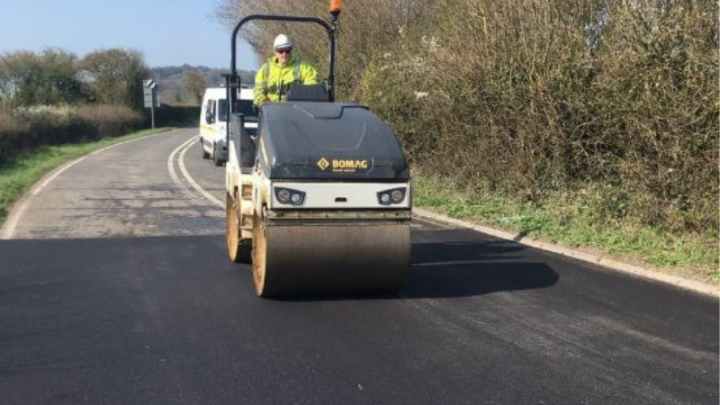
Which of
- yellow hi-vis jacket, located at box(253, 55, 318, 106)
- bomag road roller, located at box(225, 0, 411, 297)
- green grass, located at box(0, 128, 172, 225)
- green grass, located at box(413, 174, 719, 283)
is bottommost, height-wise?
green grass, located at box(0, 128, 172, 225)

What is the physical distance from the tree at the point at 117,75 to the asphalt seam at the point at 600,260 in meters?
45.4

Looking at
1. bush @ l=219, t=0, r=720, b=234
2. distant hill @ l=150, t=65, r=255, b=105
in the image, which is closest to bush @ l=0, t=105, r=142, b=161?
bush @ l=219, t=0, r=720, b=234

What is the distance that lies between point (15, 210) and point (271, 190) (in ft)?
25.9

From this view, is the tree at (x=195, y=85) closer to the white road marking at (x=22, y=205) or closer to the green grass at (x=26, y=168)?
the green grass at (x=26, y=168)

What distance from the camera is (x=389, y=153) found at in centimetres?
633

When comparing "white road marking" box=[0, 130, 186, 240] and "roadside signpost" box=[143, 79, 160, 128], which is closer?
"white road marking" box=[0, 130, 186, 240]

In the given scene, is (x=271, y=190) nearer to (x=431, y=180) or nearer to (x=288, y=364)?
(x=288, y=364)

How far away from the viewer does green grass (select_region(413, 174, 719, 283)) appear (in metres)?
7.90

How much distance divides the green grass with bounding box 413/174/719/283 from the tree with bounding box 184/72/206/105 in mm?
69622

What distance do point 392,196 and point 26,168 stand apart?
17152 mm

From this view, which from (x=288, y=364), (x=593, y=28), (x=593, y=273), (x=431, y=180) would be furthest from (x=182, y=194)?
(x=288, y=364)

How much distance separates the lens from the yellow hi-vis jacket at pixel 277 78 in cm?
776

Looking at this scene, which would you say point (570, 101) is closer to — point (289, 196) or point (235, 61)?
point (235, 61)

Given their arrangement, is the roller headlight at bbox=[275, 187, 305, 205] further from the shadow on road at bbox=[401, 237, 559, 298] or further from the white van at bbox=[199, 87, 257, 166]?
the white van at bbox=[199, 87, 257, 166]
